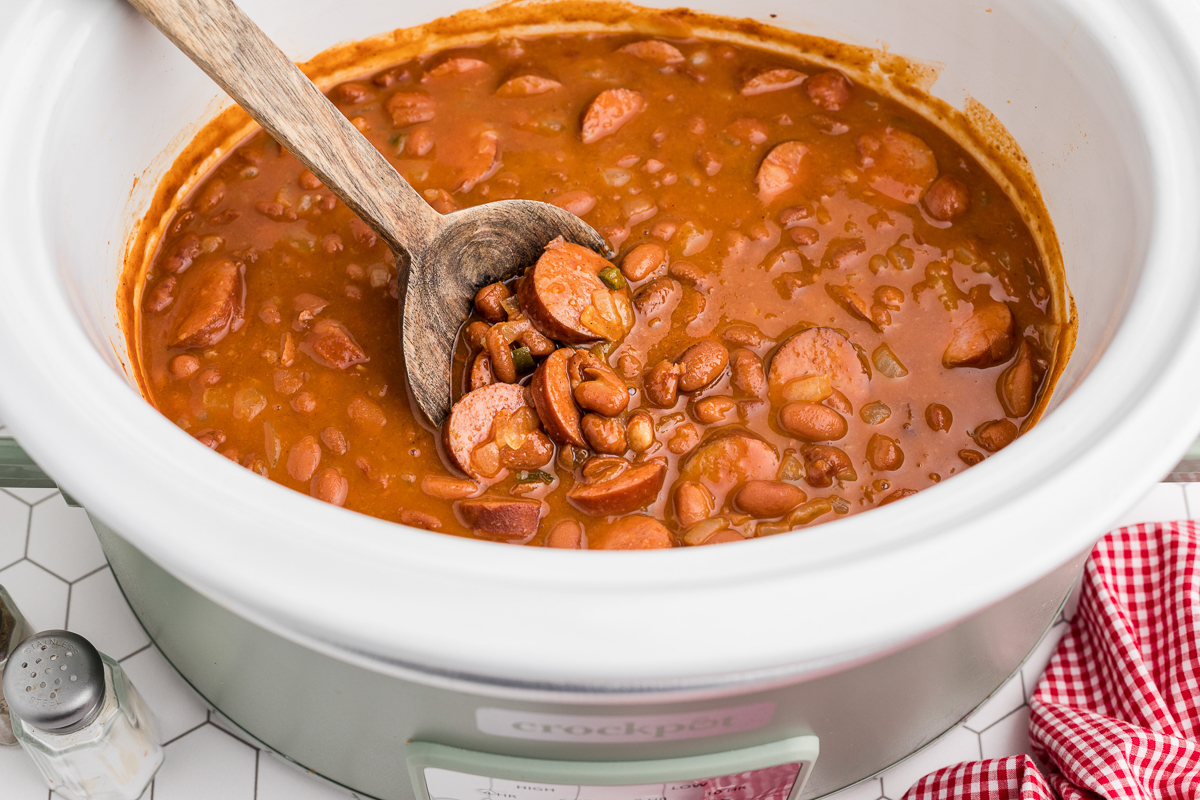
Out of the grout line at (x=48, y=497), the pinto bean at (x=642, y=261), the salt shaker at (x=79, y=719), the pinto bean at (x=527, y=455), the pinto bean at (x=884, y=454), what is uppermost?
the pinto bean at (x=642, y=261)

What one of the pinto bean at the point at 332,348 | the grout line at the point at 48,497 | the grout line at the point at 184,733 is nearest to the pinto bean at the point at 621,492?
the pinto bean at the point at 332,348

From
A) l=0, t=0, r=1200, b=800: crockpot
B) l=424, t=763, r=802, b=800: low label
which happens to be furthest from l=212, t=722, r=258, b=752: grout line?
l=424, t=763, r=802, b=800: low label

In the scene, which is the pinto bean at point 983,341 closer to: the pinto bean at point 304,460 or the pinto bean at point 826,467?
the pinto bean at point 826,467

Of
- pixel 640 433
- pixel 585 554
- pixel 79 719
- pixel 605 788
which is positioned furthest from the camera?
pixel 640 433

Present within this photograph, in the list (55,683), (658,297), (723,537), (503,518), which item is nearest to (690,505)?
(723,537)

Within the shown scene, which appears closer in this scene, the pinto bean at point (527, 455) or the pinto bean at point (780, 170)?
the pinto bean at point (527, 455)

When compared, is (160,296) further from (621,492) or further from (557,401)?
(621,492)
